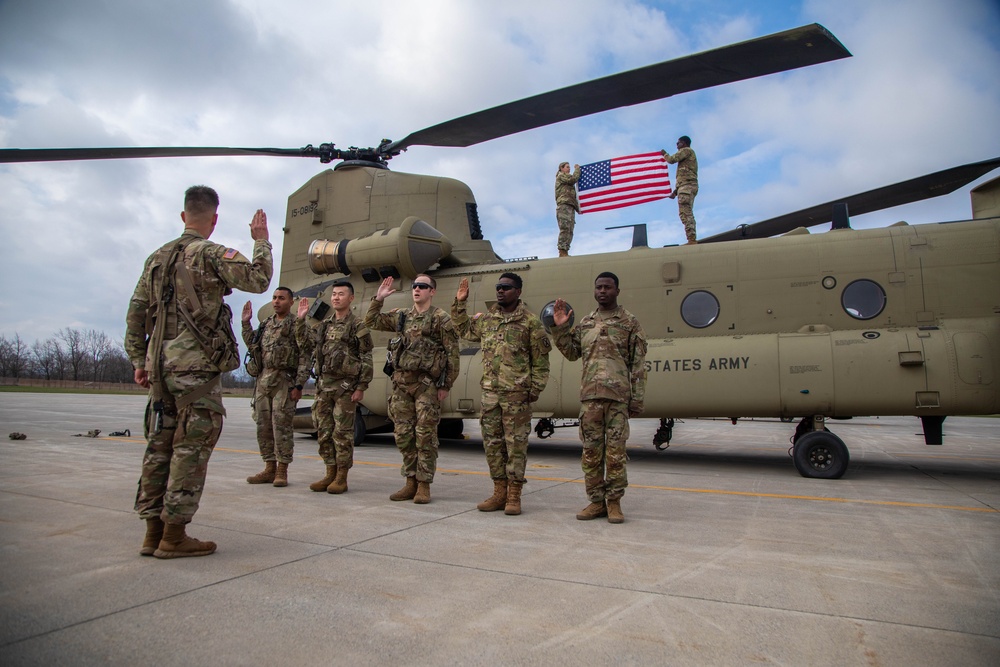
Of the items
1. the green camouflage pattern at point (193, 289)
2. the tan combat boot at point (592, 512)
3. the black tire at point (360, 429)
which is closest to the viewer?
the green camouflage pattern at point (193, 289)

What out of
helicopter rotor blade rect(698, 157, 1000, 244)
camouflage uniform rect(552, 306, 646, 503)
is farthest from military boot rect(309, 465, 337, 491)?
helicopter rotor blade rect(698, 157, 1000, 244)

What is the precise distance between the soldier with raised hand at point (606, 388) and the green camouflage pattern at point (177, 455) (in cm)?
265

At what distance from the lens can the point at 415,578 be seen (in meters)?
3.13

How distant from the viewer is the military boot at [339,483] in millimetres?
5648

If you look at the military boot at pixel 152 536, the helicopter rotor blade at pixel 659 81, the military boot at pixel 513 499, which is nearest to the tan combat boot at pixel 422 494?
the military boot at pixel 513 499

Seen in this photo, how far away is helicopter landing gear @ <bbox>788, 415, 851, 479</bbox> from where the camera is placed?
6.85 m

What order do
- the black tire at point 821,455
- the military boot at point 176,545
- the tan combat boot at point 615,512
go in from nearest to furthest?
the military boot at point 176,545
the tan combat boot at point 615,512
the black tire at point 821,455

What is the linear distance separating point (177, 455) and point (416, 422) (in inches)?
86.4

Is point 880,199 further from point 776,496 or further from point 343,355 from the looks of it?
point 343,355

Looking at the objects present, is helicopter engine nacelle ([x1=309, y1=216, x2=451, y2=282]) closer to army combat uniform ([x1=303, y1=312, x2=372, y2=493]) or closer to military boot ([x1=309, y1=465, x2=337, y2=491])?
army combat uniform ([x1=303, y1=312, x2=372, y2=493])

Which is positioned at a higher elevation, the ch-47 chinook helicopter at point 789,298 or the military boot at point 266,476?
the ch-47 chinook helicopter at point 789,298

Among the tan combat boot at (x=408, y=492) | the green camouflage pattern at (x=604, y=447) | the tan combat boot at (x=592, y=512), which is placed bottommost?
the tan combat boot at (x=592, y=512)

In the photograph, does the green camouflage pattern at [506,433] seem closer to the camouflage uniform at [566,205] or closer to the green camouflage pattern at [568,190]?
the camouflage uniform at [566,205]

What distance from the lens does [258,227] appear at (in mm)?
3932
